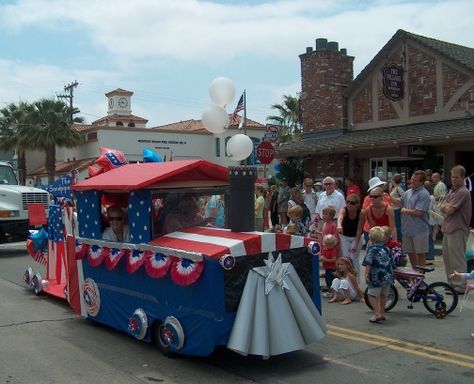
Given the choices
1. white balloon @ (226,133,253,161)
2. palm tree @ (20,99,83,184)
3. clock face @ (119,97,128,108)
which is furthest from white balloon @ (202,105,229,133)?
clock face @ (119,97,128,108)

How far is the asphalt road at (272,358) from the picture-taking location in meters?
5.03

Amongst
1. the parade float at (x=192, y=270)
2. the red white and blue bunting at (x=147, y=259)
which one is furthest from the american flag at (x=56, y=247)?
the red white and blue bunting at (x=147, y=259)

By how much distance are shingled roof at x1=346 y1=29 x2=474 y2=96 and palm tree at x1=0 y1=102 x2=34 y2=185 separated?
84.4 ft

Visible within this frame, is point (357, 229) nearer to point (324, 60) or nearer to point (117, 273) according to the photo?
point (117, 273)

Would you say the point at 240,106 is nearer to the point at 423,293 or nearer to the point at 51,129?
the point at 423,293

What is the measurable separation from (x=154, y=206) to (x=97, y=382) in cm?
185

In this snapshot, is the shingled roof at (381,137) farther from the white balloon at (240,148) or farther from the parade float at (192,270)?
the parade float at (192,270)

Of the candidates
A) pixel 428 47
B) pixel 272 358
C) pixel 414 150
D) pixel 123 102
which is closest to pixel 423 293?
pixel 272 358

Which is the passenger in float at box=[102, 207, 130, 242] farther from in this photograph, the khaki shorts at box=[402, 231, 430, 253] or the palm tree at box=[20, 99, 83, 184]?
the palm tree at box=[20, 99, 83, 184]

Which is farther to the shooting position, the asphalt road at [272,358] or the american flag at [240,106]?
the american flag at [240,106]

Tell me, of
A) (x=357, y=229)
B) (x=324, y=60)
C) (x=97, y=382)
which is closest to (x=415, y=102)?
(x=324, y=60)

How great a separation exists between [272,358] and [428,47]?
14643mm

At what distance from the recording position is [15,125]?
133ft

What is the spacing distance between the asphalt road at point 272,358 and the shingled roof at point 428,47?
1163 centimetres
